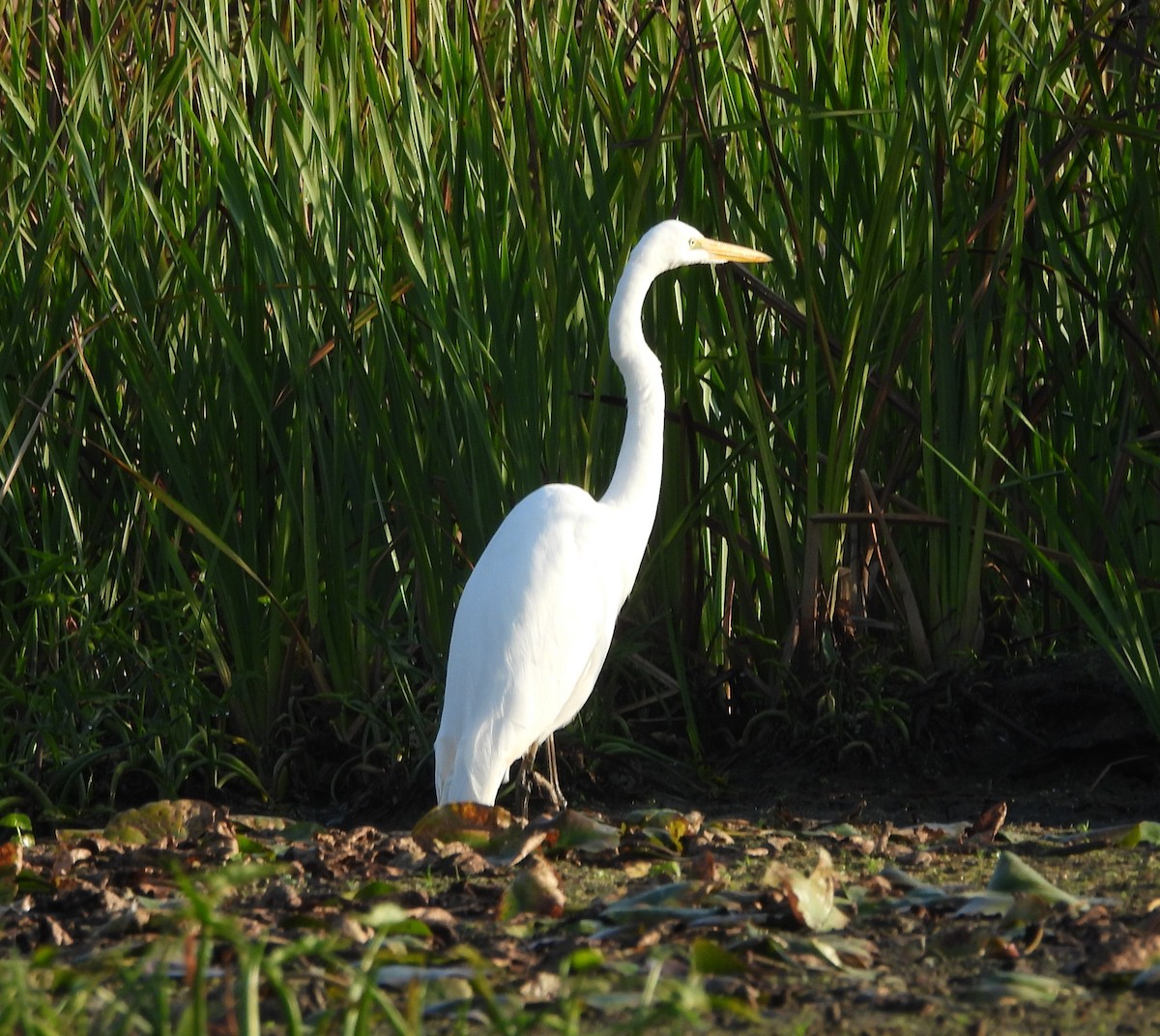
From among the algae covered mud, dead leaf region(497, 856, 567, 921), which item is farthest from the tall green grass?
dead leaf region(497, 856, 567, 921)

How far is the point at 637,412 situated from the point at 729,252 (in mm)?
446

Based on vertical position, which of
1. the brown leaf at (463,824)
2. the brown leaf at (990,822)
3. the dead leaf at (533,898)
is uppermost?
the dead leaf at (533,898)

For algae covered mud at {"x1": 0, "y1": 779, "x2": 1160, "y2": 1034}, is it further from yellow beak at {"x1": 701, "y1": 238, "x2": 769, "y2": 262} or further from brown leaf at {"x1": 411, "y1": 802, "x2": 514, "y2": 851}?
yellow beak at {"x1": 701, "y1": 238, "x2": 769, "y2": 262}

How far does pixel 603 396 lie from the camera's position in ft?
12.8

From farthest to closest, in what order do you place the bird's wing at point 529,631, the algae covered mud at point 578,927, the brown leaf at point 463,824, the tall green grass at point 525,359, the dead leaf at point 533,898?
the tall green grass at point 525,359 < the bird's wing at point 529,631 < the brown leaf at point 463,824 < the dead leaf at point 533,898 < the algae covered mud at point 578,927

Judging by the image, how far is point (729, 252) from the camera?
3.50 metres

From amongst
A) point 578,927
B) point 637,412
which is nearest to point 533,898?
point 578,927

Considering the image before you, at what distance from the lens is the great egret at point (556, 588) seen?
3340 mm

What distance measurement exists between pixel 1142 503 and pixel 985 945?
1.98 metres

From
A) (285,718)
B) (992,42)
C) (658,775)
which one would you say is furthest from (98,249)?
(992,42)

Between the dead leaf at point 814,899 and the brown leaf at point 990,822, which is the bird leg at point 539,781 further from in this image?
the dead leaf at point 814,899

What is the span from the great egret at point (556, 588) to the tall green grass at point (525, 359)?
0.21 m

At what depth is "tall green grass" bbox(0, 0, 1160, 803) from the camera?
3531 millimetres

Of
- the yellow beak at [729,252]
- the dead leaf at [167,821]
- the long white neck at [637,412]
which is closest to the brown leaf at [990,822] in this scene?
the long white neck at [637,412]
